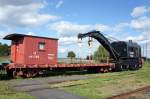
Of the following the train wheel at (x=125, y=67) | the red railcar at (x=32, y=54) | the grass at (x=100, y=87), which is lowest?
the grass at (x=100, y=87)

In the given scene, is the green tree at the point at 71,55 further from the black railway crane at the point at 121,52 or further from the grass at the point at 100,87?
the grass at the point at 100,87

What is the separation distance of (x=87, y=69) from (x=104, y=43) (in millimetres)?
5656

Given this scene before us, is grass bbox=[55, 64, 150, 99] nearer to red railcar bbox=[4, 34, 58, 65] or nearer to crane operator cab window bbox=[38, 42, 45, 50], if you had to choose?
red railcar bbox=[4, 34, 58, 65]

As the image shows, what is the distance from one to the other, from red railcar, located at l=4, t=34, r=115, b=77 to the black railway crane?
926cm

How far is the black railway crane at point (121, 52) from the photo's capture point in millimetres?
33469

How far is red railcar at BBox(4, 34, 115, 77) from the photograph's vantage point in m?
21.7

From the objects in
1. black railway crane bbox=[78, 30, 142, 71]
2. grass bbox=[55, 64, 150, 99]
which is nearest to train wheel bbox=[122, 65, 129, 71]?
black railway crane bbox=[78, 30, 142, 71]

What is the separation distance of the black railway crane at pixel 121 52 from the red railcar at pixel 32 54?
9265 mm

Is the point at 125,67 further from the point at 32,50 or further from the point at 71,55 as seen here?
the point at 32,50

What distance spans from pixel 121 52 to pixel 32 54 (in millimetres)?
15585

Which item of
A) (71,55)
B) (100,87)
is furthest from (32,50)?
(71,55)

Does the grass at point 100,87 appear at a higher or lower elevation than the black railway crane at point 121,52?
lower

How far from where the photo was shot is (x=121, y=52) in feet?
116

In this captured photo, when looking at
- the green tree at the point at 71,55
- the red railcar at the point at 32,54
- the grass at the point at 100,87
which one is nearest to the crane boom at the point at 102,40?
the green tree at the point at 71,55
